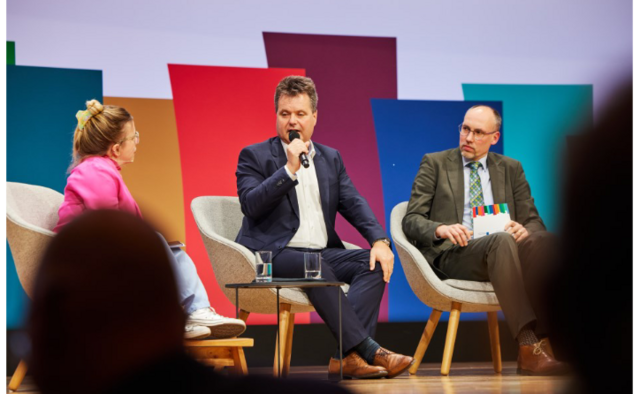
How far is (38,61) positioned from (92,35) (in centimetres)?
35

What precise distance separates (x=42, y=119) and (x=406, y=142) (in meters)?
2.19

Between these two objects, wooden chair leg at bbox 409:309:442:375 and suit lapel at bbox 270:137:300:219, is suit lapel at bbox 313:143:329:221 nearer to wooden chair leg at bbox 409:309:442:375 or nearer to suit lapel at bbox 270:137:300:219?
suit lapel at bbox 270:137:300:219

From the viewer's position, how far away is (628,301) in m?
0.28

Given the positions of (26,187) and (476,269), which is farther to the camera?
(476,269)

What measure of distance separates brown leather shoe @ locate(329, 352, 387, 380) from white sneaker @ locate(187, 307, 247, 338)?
18.4 inches

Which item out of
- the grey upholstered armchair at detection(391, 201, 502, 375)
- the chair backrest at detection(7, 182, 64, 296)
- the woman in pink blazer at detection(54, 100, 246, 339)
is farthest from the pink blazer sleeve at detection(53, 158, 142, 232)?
the grey upholstered armchair at detection(391, 201, 502, 375)

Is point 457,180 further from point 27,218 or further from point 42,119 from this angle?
point 42,119

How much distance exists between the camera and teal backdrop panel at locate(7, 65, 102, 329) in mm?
3992

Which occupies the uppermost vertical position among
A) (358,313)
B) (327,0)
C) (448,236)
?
(327,0)

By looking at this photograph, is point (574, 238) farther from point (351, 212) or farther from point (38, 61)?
point (38, 61)

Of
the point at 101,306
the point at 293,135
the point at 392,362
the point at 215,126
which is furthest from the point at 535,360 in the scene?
the point at 101,306

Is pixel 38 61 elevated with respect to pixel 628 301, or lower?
elevated

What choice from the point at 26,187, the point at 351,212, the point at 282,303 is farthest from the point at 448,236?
the point at 26,187

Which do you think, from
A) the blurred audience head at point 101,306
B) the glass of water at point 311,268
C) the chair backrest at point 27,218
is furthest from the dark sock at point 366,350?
the blurred audience head at point 101,306
